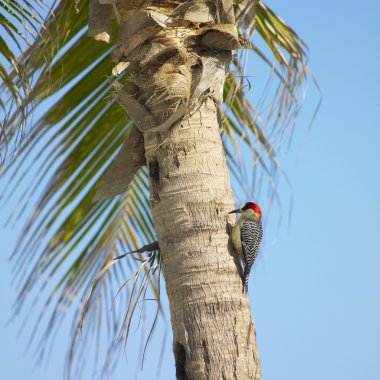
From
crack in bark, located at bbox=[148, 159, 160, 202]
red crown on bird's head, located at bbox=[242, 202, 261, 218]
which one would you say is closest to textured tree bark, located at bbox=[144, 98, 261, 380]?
crack in bark, located at bbox=[148, 159, 160, 202]

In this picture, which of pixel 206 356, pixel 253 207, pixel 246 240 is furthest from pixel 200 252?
pixel 253 207

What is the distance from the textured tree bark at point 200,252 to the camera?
8.98 ft

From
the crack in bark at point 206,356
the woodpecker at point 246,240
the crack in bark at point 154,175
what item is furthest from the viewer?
the crack in bark at point 154,175

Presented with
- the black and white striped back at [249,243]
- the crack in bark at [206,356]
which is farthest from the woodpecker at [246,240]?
the crack in bark at [206,356]

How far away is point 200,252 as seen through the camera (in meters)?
2.87

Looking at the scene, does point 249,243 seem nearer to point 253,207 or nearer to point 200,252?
point 200,252

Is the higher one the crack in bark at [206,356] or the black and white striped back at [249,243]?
the black and white striped back at [249,243]

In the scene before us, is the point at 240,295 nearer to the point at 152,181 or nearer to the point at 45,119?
the point at 152,181

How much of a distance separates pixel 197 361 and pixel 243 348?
19 cm

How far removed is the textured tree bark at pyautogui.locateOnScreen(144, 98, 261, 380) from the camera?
274 centimetres

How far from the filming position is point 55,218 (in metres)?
4.44

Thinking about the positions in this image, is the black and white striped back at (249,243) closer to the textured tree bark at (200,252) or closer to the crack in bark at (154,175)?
the textured tree bark at (200,252)

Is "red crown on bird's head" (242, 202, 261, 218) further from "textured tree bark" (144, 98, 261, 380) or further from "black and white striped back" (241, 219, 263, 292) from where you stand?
"textured tree bark" (144, 98, 261, 380)

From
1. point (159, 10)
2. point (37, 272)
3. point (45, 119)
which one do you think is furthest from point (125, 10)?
point (37, 272)
